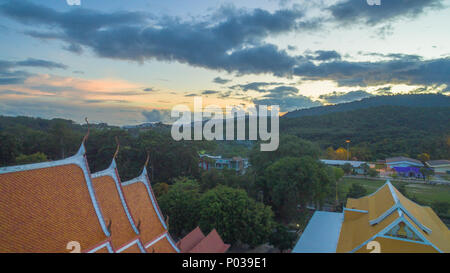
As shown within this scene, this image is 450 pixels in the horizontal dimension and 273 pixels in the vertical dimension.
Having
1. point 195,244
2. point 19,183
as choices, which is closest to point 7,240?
point 19,183

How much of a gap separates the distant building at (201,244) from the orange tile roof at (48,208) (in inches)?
208

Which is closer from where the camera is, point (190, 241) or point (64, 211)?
point (64, 211)

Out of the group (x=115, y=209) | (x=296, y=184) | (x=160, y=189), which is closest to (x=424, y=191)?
(x=296, y=184)

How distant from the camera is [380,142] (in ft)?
139

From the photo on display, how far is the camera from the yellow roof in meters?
10.3

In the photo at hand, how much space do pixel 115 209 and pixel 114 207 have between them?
0.08 meters

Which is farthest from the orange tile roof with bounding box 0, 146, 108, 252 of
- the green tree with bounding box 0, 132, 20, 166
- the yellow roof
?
the green tree with bounding box 0, 132, 20, 166

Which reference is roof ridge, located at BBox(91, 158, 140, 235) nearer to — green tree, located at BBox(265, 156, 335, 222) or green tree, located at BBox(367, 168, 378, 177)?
green tree, located at BBox(265, 156, 335, 222)

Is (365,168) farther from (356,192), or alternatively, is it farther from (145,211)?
(145,211)

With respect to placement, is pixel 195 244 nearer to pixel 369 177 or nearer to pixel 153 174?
pixel 153 174

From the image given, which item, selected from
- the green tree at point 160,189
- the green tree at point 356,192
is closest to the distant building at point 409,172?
the green tree at point 356,192

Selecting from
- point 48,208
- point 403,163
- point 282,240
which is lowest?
point 282,240

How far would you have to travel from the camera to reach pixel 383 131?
161 ft

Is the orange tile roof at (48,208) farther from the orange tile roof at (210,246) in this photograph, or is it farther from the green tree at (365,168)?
the green tree at (365,168)
